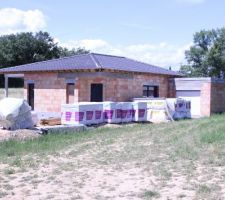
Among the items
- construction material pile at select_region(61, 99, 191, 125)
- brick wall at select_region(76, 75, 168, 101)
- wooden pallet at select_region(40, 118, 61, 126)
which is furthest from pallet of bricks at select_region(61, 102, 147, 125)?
brick wall at select_region(76, 75, 168, 101)

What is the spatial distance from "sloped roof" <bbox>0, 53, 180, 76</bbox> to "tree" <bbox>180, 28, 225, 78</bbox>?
1266 inches

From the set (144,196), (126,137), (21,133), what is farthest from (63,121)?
(144,196)

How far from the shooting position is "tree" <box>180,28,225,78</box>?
64.2 metres

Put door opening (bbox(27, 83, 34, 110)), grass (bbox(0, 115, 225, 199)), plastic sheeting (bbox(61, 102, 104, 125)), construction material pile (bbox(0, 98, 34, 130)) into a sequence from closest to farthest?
grass (bbox(0, 115, 225, 199)) → construction material pile (bbox(0, 98, 34, 130)) → plastic sheeting (bbox(61, 102, 104, 125)) → door opening (bbox(27, 83, 34, 110))

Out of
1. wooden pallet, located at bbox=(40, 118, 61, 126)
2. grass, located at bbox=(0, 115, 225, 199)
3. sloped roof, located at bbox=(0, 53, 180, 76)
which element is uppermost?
sloped roof, located at bbox=(0, 53, 180, 76)

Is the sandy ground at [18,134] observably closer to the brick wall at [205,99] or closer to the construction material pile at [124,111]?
the construction material pile at [124,111]

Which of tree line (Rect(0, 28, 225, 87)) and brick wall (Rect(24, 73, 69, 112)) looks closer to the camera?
brick wall (Rect(24, 73, 69, 112))

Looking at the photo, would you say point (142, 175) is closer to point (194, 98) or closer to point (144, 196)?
point (144, 196)

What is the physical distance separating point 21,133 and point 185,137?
253 inches

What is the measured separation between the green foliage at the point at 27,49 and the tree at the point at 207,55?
694 inches

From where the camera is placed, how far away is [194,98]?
31781 mm

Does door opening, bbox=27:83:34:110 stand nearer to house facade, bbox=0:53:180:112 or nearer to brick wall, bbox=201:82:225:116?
house facade, bbox=0:53:180:112

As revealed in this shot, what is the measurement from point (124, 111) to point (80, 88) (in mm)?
4214

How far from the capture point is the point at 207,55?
6469cm
